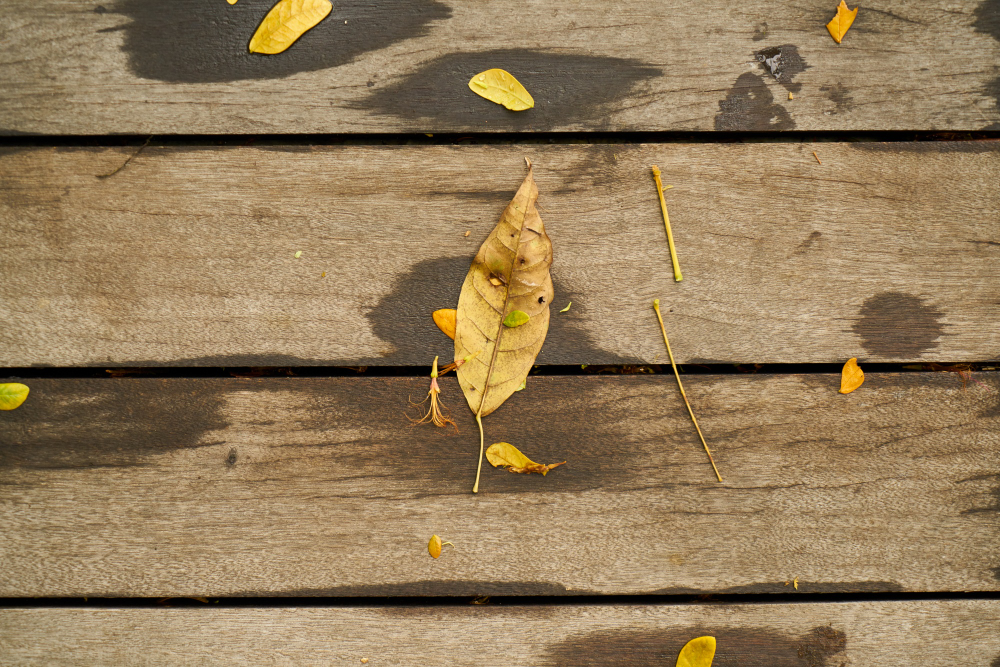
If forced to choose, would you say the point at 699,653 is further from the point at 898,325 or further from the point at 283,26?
the point at 283,26

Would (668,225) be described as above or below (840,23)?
below

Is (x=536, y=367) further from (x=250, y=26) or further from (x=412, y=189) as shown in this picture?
(x=250, y=26)

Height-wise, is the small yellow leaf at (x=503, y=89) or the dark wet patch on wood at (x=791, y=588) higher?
the small yellow leaf at (x=503, y=89)

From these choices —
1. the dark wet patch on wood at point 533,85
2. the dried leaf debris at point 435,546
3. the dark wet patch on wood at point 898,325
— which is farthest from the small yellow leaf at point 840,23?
the dried leaf debris at point 435,546

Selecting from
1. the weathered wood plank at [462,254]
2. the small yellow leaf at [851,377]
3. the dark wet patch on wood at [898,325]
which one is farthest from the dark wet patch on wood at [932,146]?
the small yellow leaf at [851,377]

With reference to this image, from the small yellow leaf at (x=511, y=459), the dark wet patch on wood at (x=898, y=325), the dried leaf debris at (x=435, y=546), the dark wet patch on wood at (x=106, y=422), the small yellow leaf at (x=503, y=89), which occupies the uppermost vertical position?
the small yellow leaf at (x=503, y=89)

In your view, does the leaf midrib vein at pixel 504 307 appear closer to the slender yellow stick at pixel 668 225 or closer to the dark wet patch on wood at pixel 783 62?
the slender yellow stick at pixel 668 225

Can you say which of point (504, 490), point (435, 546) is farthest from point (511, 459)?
point (435, 546)

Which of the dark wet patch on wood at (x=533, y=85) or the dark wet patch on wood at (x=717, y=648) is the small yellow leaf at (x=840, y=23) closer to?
the dark wet patch on wood at (x=533, y=85)
